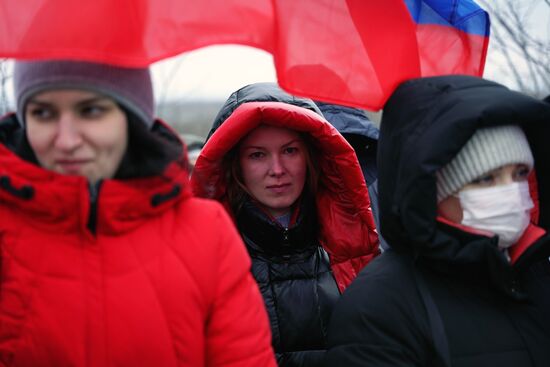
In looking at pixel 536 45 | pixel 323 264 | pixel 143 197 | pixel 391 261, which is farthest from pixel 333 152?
pixel 536 45

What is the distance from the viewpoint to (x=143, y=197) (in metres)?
1.78

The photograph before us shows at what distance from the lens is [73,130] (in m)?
1.69

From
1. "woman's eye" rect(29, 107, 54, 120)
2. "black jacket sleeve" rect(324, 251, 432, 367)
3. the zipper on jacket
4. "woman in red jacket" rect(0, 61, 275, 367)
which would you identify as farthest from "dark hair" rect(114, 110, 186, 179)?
"black jacket sleeve" rect(324, 251, 432, 367)

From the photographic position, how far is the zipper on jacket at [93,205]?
1729 mm

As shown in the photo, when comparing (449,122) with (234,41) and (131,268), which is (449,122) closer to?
(234,41)

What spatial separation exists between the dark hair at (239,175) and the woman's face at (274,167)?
3cm

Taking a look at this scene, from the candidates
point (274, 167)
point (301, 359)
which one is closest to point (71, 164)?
point (274, 167)

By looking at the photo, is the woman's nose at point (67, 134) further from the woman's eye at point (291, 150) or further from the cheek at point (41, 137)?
the woman's eye at point (291, 150)

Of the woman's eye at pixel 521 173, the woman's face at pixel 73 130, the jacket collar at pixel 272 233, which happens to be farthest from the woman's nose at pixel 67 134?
the woman's eye at pixel 521 173

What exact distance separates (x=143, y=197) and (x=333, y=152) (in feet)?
4.13

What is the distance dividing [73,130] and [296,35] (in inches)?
28.6

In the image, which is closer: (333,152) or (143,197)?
(143,197)

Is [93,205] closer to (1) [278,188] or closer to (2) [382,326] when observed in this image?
(2) [382,326]

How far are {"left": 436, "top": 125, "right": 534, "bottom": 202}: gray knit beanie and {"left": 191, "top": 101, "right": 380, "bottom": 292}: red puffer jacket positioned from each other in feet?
2.41
